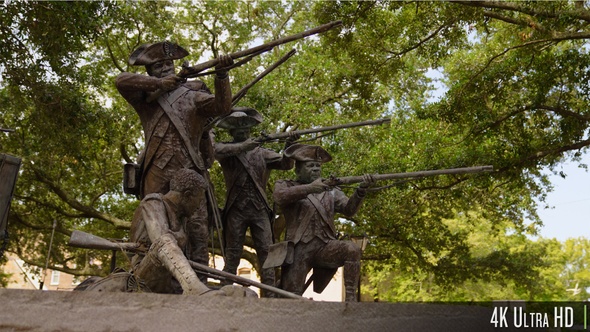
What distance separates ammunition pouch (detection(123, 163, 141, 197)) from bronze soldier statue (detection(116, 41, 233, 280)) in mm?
27

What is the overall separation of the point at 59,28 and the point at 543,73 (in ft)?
28.1

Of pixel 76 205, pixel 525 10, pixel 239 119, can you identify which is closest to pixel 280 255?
pixel 239 119

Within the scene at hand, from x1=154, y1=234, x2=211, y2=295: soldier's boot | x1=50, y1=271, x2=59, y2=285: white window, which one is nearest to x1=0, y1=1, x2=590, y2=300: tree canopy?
x1=154, y1=234, x2=211, y2=295: soldier's boot

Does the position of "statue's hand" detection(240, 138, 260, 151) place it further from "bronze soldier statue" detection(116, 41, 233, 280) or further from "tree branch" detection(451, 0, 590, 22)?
"tree branch" detection(451, 0, 590, 22)

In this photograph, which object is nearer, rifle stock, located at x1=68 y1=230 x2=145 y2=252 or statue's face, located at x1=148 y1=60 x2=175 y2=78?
rifle stock, located at x1=68 y1=230 x2=145 y2=252

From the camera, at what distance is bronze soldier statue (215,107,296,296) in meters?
7.98

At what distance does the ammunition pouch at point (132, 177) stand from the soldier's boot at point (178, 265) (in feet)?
5.07

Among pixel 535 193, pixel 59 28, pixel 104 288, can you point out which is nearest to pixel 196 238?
pixel 104 288

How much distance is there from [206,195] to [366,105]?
9.87m

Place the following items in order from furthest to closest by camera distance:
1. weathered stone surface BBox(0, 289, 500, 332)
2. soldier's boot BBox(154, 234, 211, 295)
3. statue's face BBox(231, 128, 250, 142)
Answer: statue's face BBox(231, 128, 250, 142) < soldier's boot BBox(154, 234, 211, 295) < weathered stone surface BBox(0, 289, 500, 332)

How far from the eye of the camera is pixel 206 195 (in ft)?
23.7

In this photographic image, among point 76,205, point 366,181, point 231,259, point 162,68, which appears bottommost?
point 231,259

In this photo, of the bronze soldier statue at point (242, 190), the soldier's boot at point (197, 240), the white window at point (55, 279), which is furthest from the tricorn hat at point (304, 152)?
the white window at point (55, 279)

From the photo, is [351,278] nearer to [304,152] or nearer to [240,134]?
[304,152]
